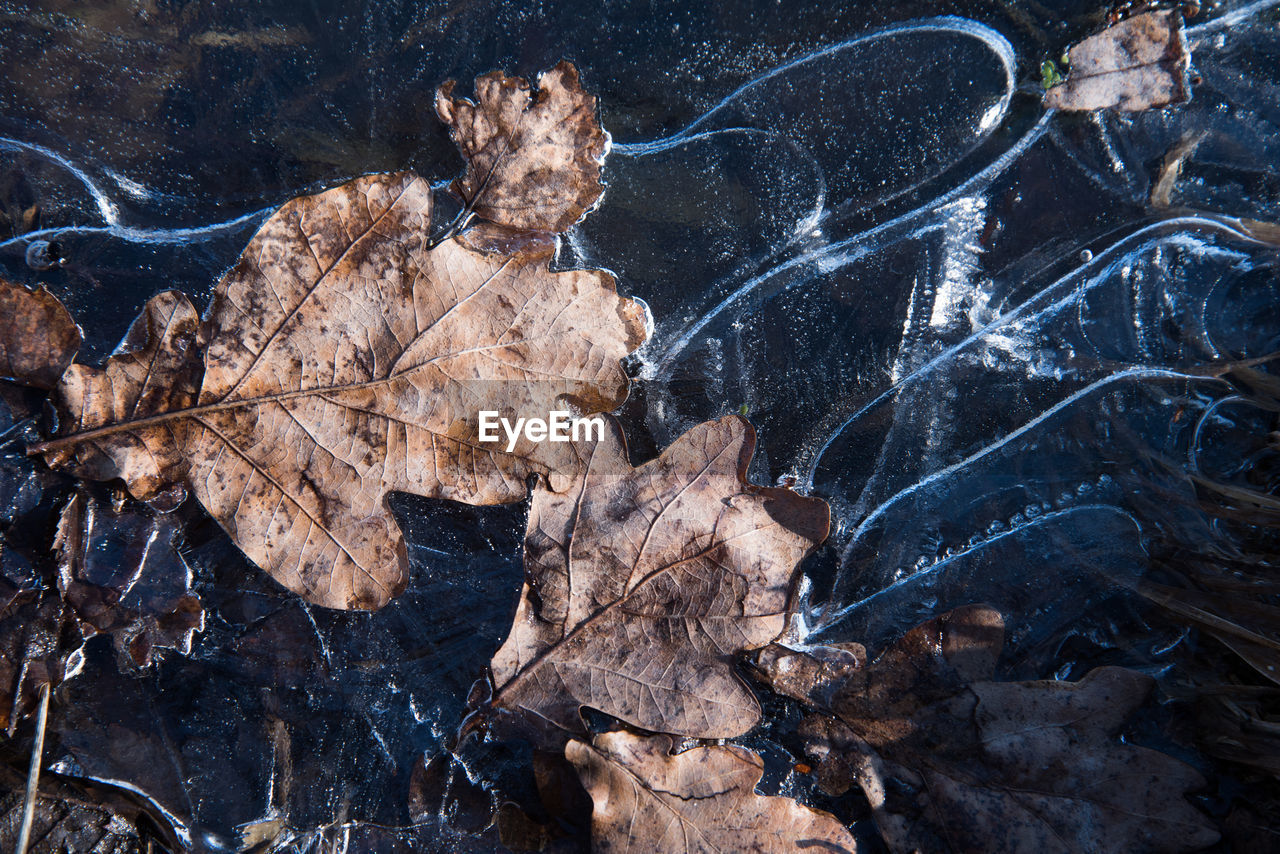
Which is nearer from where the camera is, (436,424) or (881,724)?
(436,424)

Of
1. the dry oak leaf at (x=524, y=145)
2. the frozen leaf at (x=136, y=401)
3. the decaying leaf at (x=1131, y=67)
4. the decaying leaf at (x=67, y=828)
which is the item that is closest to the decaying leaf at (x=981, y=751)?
the dry oak leaf at (x=524, y=145)

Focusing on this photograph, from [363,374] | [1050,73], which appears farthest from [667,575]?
[1050,73]

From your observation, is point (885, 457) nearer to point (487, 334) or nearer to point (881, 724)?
point (881, 724)

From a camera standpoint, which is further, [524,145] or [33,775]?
[524,145]

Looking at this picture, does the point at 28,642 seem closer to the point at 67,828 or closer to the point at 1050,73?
the point at 67,828

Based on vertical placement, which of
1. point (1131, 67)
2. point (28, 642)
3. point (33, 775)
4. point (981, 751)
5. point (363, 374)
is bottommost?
point (981, 751)

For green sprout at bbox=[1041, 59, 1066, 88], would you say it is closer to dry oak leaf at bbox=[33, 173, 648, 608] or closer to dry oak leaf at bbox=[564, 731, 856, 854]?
dry oak leaf at bbox=[33, 173, 648, 608]

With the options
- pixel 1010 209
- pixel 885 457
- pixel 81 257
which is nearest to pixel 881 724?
pixel 885 457

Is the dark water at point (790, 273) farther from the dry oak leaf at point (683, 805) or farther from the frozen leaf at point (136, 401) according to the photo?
the frozen leaf at point (136, 401)
